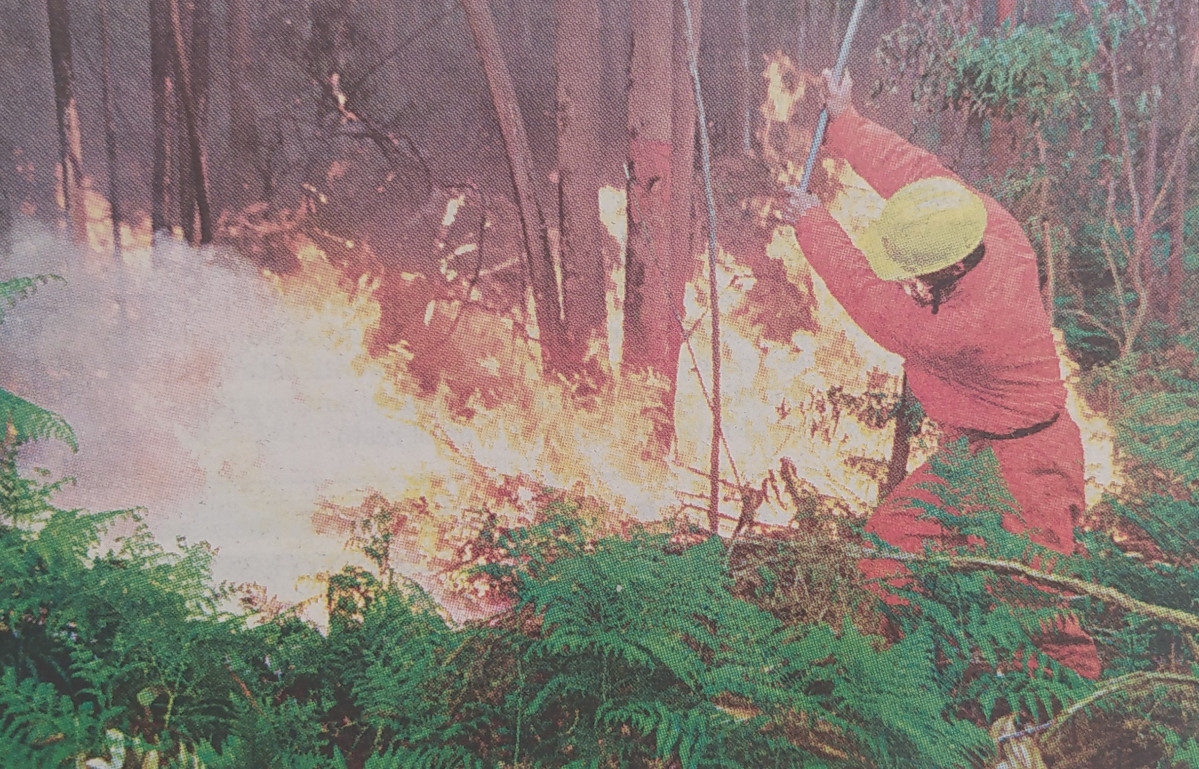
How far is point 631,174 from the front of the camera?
99.4 inches

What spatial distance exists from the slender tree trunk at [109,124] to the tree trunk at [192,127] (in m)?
0.19

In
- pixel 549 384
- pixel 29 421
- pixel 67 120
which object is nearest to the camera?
pixel 29 421

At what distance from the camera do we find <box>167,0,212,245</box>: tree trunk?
2.43 meters

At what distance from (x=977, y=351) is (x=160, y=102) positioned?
256cm

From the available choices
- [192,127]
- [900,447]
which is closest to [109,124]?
[192,127]

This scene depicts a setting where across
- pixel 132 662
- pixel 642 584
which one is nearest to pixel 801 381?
pixel 642 584

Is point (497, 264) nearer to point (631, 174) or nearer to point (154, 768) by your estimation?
point (631, 174)

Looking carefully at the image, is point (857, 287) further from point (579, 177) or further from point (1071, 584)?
point (1071, 584)

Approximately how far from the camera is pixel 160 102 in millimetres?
2439

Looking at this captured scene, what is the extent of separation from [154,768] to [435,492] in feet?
3.38

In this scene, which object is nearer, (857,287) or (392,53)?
(392,53)

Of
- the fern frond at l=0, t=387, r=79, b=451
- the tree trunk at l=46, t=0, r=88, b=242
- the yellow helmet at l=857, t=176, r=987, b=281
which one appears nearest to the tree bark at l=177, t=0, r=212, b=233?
the tree trunk at l=46, t=0, r=88, b=242

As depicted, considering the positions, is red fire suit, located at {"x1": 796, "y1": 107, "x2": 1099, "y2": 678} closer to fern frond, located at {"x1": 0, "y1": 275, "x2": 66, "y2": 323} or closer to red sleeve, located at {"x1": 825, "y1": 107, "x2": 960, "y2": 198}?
red sleeve, located at {"x1": 825, "y1": 107, "x2": 960, "y2": 198}

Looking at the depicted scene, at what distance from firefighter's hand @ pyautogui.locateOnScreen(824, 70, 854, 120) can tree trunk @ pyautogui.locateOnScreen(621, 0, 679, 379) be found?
493 mm
